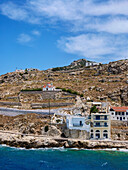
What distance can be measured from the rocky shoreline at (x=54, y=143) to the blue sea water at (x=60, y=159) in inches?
69.1

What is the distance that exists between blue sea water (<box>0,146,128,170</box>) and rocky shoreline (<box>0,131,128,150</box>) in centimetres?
175

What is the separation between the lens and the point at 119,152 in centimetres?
4300

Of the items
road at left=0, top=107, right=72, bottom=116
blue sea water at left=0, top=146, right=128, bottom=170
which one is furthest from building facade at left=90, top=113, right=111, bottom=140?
road at left=0, top=107, right=72, bottom=116

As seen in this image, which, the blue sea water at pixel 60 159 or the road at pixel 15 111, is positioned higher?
the road at pixel 15 111

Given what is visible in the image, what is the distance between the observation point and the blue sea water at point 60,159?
3525 cm

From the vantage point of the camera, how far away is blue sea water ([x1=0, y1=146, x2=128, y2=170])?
35.2 metres

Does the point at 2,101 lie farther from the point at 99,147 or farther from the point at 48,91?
the point at 99,147

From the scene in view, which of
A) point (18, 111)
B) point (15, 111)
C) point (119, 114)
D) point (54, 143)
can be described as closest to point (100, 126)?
point (119, 114)

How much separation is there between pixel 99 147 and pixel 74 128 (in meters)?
6.16

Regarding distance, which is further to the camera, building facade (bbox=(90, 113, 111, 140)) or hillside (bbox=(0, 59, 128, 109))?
hillside (bbox=(0, 59, 128, 109))

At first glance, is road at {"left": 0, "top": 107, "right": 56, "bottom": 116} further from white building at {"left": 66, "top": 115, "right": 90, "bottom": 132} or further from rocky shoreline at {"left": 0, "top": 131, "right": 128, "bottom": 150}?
rocky shoreline at {"left": 0, "top": 131, "right": 128, "bottom": 150}

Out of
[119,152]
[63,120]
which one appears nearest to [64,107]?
[63,120]

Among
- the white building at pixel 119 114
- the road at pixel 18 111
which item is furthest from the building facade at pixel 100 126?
the road at pixel 18 111

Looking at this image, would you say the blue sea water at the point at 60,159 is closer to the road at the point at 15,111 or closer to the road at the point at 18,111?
the road at the point at 18,111
